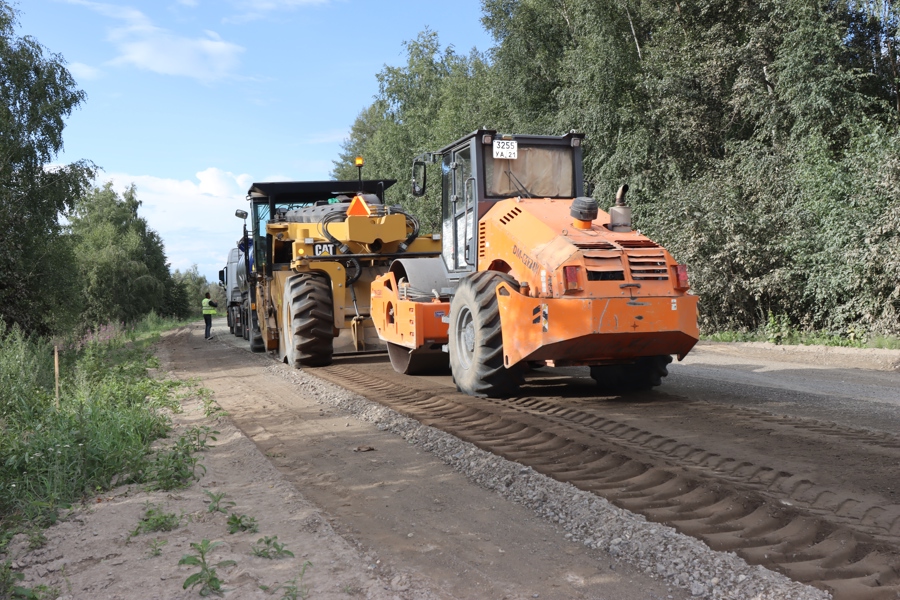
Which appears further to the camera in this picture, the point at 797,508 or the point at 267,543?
the point at 797,508

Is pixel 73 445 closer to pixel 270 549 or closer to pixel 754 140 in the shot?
pixel 270 549

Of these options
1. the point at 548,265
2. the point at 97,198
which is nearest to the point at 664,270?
the point at 548,265

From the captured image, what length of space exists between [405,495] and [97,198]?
180 feet

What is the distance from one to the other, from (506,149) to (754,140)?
12.8 meters

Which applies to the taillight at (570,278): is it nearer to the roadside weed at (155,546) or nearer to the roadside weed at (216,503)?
the roadside weed at (216,503)

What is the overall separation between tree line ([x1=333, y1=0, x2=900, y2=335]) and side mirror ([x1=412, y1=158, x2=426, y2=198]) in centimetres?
884

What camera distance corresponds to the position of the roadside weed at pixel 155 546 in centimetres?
412

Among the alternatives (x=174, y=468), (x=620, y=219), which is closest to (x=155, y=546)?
(x=174, y=468)

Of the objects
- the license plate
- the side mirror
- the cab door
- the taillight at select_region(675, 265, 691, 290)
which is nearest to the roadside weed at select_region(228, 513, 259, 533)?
the taillight at select_region(675, 265, 691, 290)

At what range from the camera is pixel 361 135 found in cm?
7119

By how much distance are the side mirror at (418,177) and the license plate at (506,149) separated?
1.14m

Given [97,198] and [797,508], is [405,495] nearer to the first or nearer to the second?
[797,508]

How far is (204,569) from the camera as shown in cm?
368

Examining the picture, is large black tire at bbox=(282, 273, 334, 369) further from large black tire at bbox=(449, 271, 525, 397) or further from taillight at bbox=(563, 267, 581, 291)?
taillight at bbox=(563, 267, 581, 291)
